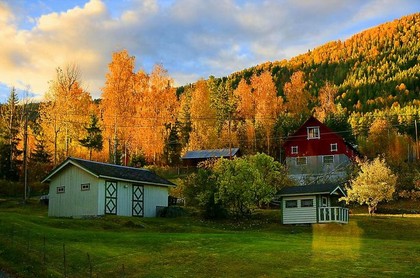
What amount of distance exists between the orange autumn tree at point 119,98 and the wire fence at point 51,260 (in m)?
42.8

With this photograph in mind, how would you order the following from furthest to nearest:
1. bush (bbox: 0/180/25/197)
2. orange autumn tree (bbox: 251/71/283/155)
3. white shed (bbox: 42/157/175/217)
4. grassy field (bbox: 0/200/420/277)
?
orange autumn tree (bbox: 251/71/283/155) → bush (bbox: 0/180/25/197) → white shed (bbox: 42/157/175/217) → grassy field (bbox: 0/200/420/277)

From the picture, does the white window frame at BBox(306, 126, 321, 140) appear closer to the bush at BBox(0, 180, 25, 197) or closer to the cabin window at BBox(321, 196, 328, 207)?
the cabin window at BBox(321, 196, 328, 207)

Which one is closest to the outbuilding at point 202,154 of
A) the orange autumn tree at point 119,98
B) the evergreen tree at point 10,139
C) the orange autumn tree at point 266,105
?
the orange autumn tree at point 266,105

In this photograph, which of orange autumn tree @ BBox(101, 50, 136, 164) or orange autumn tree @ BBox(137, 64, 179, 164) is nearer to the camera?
orange autumn tree @ BBox(101, 50, 136, 164)

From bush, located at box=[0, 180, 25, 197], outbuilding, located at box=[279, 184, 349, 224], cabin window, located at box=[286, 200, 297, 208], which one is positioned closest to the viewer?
outbuilding, located at box=[279, 184, 349, 224]

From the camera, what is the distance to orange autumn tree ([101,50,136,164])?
67312mm

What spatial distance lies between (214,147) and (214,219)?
3741 cm

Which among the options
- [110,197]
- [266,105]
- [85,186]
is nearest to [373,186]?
[110,197]

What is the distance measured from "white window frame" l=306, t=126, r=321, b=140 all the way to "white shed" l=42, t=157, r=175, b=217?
110ft

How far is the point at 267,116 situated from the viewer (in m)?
84.6

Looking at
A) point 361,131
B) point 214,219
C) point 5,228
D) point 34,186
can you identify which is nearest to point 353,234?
point 214,219

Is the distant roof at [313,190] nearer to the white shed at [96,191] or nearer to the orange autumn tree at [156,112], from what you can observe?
the white shed at [96,191]

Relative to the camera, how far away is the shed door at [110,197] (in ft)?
140

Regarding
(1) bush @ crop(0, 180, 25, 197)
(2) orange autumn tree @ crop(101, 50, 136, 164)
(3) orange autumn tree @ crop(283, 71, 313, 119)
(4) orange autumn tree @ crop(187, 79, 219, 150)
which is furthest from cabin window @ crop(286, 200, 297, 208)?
(3) orange autumn tree @ crop(283, 71, 313, 119)
